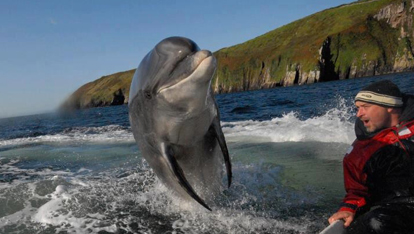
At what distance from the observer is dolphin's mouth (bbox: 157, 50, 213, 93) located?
3473 millimetres

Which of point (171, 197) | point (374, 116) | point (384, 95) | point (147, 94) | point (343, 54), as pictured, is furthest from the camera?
point (343, 54)

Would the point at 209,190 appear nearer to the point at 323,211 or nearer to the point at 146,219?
the point at 146,219

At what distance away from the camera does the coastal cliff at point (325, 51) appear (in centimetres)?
9144

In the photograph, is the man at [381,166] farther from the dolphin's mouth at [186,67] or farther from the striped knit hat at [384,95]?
the dolphin's mouth at [186,67]

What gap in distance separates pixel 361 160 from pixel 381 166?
22cm

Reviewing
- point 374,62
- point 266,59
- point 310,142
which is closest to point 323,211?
point 310,142

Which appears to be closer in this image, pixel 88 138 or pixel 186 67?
pixel 186 67

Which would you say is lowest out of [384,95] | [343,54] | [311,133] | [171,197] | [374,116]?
[311,133]

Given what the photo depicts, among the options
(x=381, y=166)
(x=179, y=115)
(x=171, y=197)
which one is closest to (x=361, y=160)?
(x=381, y=166)

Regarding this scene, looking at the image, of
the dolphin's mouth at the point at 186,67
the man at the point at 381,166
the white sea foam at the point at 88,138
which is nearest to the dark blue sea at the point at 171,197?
the man at the point at 381,166

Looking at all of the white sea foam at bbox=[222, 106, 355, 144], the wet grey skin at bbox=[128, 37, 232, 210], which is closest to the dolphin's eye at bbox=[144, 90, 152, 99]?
the wet grey skin at bbox=[128, 37, 232, 210]

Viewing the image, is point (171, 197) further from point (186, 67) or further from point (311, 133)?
point (311, 133)

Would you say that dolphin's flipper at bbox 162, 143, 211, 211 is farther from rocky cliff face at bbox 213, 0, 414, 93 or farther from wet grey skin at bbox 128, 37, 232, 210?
rocky cliff face at bbox 213, 0, 414, 93

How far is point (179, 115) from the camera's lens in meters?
3.99
